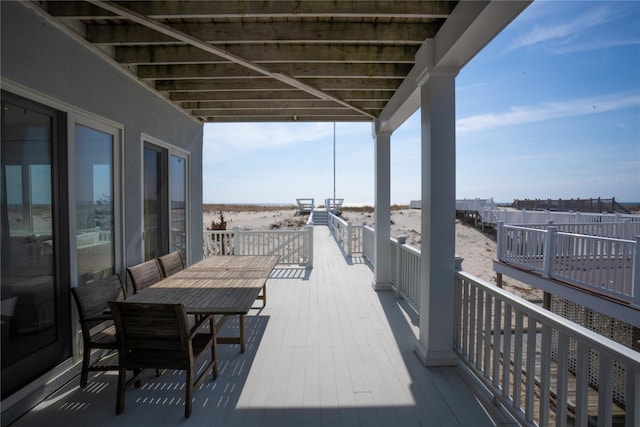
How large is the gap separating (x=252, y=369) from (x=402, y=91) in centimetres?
334

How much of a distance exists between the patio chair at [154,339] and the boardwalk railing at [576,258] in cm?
538

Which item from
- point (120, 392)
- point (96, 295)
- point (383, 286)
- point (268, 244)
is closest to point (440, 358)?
point (383, 286)

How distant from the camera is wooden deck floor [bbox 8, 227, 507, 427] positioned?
1999 mm

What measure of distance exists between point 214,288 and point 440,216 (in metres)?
2.16

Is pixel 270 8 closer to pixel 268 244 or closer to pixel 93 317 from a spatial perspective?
pixel 93 317

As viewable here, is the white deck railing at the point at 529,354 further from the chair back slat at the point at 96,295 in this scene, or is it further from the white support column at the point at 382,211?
the chair back slat at the point at 96,295

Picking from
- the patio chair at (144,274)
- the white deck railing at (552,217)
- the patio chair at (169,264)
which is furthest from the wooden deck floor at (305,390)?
the white deck railing at (552,217)

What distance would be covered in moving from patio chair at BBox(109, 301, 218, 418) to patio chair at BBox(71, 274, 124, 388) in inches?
8.5

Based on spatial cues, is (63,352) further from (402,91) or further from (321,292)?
(402,91)

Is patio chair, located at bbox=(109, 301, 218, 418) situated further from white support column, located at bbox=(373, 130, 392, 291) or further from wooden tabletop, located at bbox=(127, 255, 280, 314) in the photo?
white support column, located at bbox=(373, 130, 392, 291)

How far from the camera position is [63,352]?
8.13 ft

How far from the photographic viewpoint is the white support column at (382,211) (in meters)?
4.91

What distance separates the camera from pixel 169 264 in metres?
3.85

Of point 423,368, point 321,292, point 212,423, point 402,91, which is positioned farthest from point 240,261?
point 402,91
